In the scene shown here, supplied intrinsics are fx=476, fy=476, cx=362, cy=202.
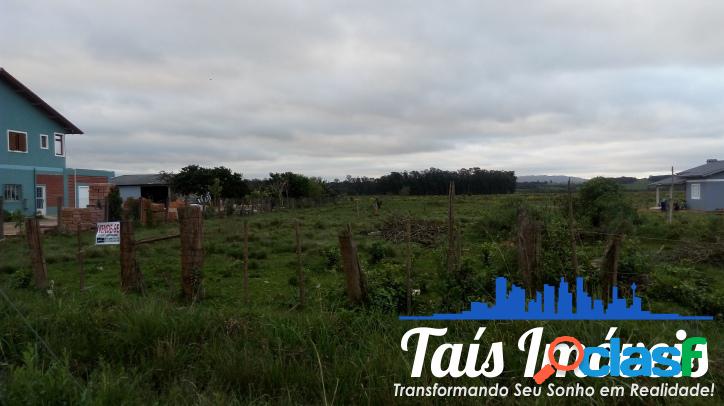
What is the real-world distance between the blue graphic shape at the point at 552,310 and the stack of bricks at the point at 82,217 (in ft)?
65.2

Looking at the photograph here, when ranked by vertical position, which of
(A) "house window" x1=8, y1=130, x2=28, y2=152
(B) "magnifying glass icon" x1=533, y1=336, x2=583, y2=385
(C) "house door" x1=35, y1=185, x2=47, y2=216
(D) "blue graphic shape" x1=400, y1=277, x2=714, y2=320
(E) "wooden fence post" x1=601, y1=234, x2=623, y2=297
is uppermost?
(A) "house window" x1=8, y1=130, x2=28, y2=152

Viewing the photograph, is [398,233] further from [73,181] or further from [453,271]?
[73,181]

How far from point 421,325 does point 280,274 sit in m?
5.43

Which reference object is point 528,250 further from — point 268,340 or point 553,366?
point 268,340

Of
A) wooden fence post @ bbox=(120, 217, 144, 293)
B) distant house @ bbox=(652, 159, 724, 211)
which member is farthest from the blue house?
distant house @ bbox=(652, 159, 724, 211)

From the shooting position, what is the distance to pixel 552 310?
4.46m

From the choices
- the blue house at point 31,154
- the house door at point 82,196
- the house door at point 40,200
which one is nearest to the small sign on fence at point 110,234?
the blue house at point 31,154

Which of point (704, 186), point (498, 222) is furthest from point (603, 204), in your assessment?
point (704, 186)

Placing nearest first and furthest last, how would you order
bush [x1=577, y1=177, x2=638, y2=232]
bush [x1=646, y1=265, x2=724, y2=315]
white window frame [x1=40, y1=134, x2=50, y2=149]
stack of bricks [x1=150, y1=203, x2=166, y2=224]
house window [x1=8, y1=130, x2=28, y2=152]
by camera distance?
bush [x1=646, y1=265, x2=724, y2=315] → bush [x1=577, y1=177, x2=638, y2=232] → stack of bricks [x1=150, y1=203, x2=166, y2=224] → house window [x1=8, y1=130, x2=28, y2=152] → white window frame [x1=40, y1=134, x2=50, y2=149]

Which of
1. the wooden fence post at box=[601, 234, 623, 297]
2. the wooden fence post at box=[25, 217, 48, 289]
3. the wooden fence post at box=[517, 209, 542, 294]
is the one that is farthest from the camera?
the wooden fence post at box=[25, 217, 48, 289]

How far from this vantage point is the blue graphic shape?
4.27 meters

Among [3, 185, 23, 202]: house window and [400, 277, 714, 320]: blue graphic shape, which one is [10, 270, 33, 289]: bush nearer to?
[400, 277, 714, 320]: blue graphic shape

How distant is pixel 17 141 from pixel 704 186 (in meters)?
42.9

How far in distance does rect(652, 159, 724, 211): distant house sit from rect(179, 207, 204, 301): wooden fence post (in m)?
33.1
